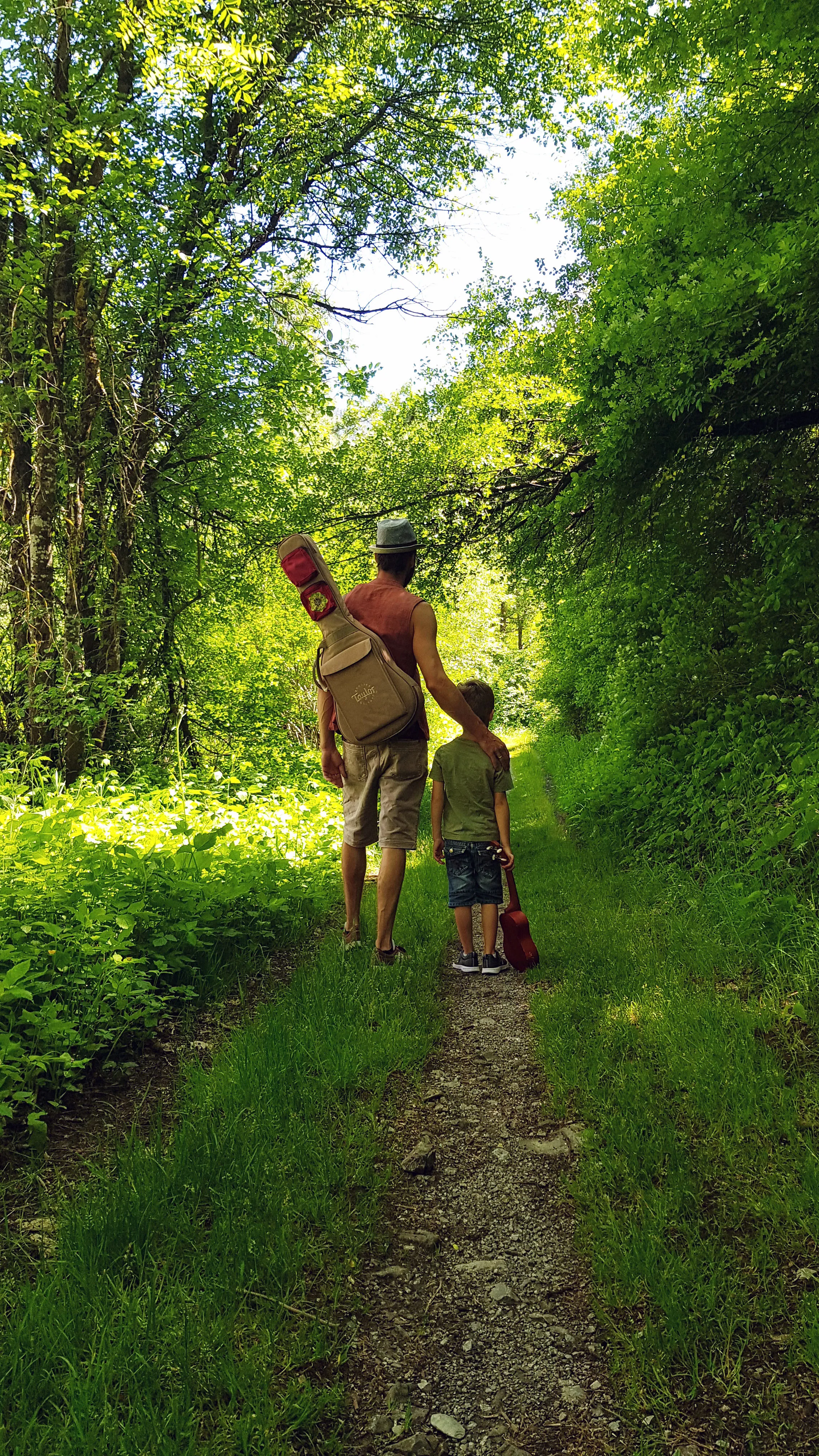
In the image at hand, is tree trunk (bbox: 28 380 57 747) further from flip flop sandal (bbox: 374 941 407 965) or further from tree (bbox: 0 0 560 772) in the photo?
flip flop sandal (bbox: 374 941 407 965)

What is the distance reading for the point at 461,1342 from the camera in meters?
2.01

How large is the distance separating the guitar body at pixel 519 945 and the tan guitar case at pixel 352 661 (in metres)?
1.45

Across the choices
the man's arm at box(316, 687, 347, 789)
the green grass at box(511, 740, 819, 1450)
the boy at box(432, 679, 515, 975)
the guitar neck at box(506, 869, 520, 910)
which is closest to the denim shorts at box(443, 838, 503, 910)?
the boy at box(432, 679, 515, 975)

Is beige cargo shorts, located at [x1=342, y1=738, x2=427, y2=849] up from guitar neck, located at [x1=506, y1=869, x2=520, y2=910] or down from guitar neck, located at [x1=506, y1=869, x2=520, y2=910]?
up

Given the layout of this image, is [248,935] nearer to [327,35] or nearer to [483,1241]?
[483,1241]

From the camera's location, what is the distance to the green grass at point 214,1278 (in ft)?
5.39

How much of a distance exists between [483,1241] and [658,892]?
143 inches

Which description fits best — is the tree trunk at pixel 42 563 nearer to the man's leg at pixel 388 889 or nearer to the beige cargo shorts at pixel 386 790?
the beige cargo shorts at pixel 386 790

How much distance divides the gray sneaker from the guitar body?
Result: 15.8 inches

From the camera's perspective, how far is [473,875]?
202 inches

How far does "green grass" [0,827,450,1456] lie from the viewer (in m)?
1.64

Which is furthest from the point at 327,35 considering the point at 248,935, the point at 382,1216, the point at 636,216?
the point at 382,1216

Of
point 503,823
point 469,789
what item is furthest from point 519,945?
point 469,789

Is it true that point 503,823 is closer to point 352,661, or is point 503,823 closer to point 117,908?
point 352,661
